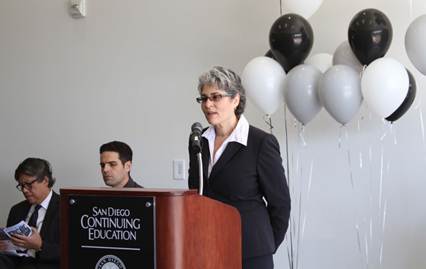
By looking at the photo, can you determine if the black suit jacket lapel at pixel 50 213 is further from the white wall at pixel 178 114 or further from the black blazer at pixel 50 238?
the white wall at pixel 178 114

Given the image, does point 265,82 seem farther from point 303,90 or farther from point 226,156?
point 226,156

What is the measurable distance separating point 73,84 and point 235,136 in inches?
78.7

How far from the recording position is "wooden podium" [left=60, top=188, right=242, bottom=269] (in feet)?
4.81

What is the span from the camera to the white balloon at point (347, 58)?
267 cm

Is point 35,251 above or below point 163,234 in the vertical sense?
below

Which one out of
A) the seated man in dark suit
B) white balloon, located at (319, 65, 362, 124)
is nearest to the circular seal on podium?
white balloon, located at (319, 65, 362, 124)

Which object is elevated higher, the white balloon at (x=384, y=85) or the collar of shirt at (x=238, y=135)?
the white balloon at (x=384, y=85)

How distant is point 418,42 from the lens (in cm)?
248

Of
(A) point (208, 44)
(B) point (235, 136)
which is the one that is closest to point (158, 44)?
(A) point (208, 44)

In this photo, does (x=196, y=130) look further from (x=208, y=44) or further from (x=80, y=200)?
(x=208, y=44)

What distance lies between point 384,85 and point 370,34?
8.7 inches

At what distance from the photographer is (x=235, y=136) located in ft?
6.81

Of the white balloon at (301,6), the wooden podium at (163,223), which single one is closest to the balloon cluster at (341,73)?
the white balloon at (301,6)

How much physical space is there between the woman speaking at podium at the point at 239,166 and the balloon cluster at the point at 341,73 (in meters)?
0.56
